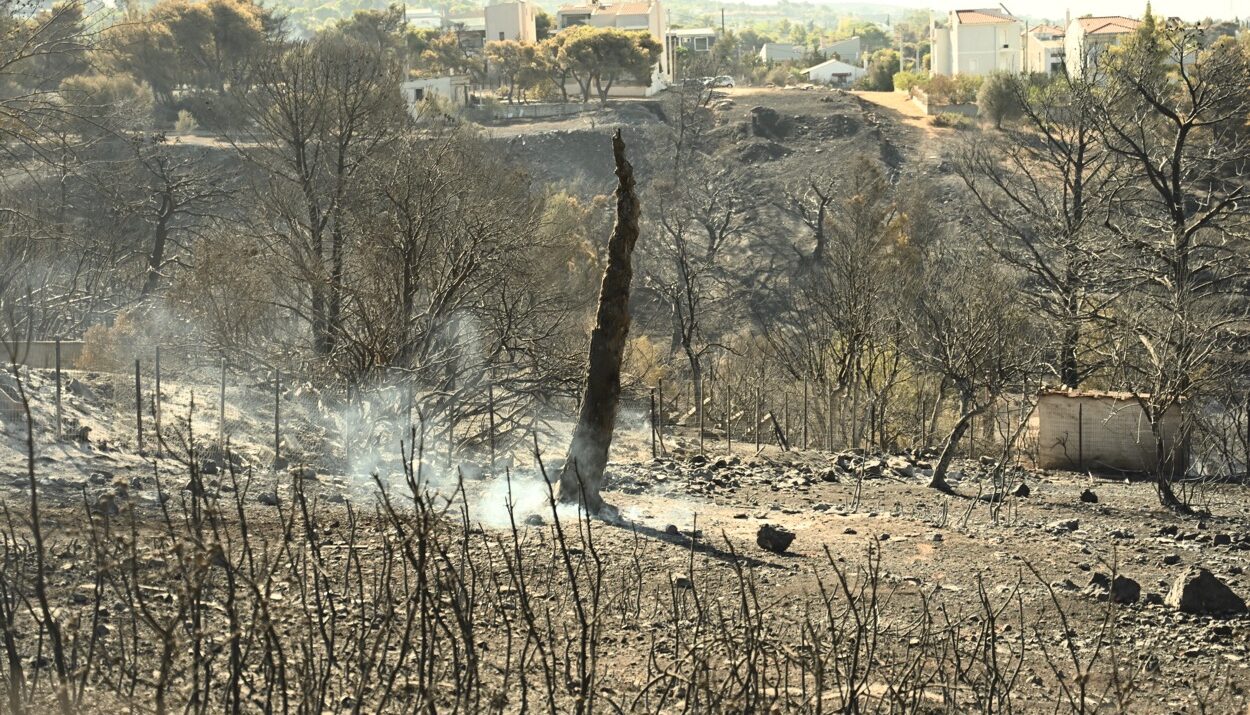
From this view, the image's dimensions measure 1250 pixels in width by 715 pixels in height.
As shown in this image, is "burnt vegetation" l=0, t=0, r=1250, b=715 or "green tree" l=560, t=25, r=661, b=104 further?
"green tree" l=560, t=25, r=661, b=104

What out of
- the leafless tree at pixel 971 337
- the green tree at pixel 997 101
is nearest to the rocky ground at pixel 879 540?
the leafless tree at pixel 971 337

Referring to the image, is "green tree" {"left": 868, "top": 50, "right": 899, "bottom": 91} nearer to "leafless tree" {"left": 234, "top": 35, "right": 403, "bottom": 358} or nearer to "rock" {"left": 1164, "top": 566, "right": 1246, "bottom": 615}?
"leafless tree" {"left": 234, "top": 35, "right": 403, "bottom": 358}

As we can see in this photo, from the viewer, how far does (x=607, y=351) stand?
12.8 meters

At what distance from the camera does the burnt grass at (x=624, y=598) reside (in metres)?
5.43

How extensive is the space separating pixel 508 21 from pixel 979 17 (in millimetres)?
28732

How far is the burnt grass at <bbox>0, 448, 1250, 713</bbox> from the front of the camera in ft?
17.8

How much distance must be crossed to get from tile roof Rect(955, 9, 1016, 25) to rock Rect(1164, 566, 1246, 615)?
7598 cm

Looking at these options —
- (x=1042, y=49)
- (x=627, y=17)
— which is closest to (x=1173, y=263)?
(x=1042, y=49)

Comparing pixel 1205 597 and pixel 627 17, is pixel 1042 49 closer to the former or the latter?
pixel 627 17

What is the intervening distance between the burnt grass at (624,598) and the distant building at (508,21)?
7598cm

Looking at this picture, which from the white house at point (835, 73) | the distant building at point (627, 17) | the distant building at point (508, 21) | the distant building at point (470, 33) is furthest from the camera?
the white house at point (835, 73)

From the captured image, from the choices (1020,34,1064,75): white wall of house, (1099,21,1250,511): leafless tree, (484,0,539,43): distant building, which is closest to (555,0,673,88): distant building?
(484,0,539,43): distant building

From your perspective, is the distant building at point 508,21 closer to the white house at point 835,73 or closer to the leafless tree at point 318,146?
the white house at point 835,73

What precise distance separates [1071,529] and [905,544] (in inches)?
76.4
